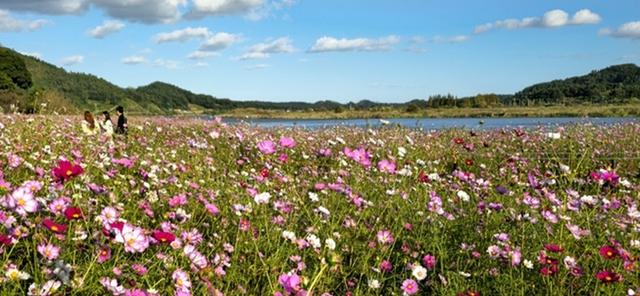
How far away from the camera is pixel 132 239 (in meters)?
1.96

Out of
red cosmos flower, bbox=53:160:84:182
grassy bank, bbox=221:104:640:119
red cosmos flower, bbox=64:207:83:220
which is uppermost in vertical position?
red cosmos flower, bbox=53:160:84:182

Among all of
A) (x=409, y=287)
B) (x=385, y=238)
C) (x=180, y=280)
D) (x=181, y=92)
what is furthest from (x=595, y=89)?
(x=180, y=280)

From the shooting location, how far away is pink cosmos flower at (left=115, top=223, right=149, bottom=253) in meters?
1.93

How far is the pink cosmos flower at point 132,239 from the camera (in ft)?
6.34

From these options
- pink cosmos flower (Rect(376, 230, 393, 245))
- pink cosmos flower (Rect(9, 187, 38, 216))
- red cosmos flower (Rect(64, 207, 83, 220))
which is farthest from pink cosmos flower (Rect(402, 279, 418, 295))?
pink cosmos flower (Rect(9, 187, 38, 216))

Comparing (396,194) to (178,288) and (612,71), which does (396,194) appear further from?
(612,71)

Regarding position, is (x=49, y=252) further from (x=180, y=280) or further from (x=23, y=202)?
(x=180, y=280)

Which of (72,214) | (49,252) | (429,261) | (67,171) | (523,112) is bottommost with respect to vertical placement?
(523,112)

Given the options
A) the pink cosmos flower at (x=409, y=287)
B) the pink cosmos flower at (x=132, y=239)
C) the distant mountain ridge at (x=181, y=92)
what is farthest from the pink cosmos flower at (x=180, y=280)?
the distant mountain ridge at (x=181, y=92)

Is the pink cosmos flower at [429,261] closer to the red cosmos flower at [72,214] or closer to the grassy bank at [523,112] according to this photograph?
the red cosmos flower at [72,214]

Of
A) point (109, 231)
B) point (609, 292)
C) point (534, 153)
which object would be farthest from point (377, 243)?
point (534, 153)

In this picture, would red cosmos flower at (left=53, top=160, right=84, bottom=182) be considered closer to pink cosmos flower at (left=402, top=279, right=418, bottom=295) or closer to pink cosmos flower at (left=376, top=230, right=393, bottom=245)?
pink cosmos flower at (left=402, top=279, right=418, bottom=295)

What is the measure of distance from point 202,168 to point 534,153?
19.4 feet

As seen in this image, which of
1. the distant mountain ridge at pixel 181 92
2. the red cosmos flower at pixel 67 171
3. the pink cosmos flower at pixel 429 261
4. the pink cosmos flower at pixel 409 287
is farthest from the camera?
the distant mountain ridge at pixel 181 92
